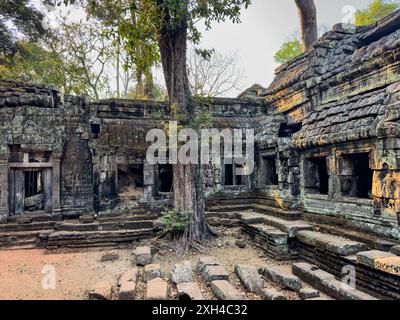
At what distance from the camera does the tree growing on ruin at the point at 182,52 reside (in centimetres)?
616

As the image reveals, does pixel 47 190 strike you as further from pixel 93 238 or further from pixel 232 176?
pixel 232 176

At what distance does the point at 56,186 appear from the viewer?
7906mm

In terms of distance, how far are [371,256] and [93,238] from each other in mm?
5989

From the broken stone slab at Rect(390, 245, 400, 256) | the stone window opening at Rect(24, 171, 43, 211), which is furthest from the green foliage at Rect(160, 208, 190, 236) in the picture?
the stone window opening at Rect(24, 171, 43, 211)

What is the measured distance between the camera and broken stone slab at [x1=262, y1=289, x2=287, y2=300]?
381 centimetres

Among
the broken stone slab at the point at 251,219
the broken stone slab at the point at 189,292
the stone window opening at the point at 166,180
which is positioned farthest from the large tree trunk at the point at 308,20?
the broken stone slab at the point at 189,292

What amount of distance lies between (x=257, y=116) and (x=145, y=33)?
5262mm

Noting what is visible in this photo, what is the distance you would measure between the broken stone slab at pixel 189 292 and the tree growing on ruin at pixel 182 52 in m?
2.10

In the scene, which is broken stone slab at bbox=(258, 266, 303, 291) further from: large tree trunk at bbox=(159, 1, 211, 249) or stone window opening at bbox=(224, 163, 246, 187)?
stone window opening at bbox=(224, 163, 246, 187)

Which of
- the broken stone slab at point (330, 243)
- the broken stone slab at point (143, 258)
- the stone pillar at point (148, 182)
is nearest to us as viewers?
the broken stone slab at point (330, 243)

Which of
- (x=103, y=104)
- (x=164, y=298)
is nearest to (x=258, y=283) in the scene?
(x=164, y=298)

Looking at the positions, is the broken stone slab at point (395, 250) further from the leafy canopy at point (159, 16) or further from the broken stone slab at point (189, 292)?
the leafy canopy at point (159, 16)

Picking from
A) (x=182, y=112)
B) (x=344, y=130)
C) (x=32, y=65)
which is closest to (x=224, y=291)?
(x=344, y=130)

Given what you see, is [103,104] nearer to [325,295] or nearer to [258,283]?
[258,283]
